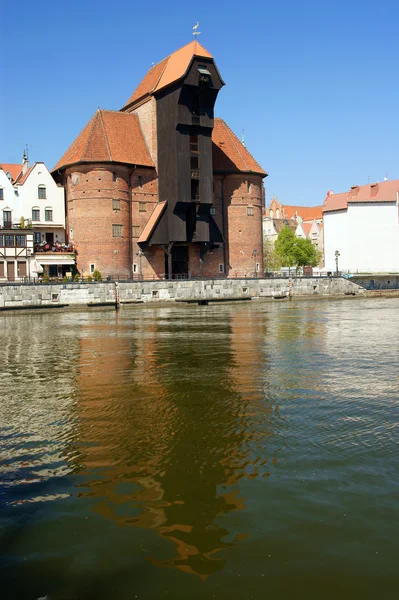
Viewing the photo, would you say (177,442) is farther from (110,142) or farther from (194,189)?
(110,142)

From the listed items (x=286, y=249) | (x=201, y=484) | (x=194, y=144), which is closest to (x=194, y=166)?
(x=194, y=144)

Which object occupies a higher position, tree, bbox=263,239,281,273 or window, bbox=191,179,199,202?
window, bbox=191,179,199,202

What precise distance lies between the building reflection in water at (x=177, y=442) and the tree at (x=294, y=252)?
262ft

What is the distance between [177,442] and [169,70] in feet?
193

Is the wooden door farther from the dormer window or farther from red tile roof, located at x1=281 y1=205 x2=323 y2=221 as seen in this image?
red tile roof, located at x1=281 y1=205 x2=323 y2=221

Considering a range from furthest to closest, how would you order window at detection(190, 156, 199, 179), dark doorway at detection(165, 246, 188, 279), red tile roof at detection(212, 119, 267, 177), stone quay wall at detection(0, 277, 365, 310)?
red tile roof at detection(212, 119, 267, 177), dark doorway at detection(165, 246, 188, 279), window at detection(190, 156, 199, 179), stone quay wall at detection(0, 277, 365, 310)

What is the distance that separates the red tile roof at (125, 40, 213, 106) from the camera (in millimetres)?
60031

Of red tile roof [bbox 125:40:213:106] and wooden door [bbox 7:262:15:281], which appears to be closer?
wooden door [bbox 7:262:15:281]

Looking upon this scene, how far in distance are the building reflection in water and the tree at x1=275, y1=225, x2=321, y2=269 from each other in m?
79.7

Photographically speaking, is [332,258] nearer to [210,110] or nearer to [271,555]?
[210,110]

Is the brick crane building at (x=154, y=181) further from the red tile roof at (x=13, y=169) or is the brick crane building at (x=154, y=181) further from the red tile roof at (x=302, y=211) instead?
the red tile roof at (x=302, y=211)

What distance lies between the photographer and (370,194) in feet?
326

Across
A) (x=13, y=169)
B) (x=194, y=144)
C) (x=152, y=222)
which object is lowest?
(x=152, y=222)

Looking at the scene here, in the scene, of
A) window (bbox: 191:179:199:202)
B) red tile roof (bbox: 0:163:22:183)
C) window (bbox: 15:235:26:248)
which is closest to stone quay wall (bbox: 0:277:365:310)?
window (bbox: 191:179:199:202)
